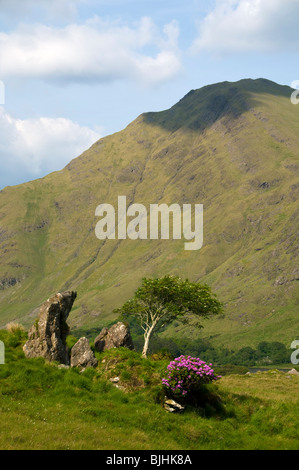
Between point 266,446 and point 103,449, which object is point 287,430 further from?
point 103,449

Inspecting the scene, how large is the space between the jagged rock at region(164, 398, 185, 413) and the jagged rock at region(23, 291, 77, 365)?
33.9 feet

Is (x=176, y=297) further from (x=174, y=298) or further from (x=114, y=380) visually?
(x=114, y=380)

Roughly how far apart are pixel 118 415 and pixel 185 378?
520 centimetres

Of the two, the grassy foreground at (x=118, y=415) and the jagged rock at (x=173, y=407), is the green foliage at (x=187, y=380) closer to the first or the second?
the jagged rock at (x=173, y=407)

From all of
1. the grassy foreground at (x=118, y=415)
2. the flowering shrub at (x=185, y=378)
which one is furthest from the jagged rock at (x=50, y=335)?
the flowering shrub at (x=185, y=378)

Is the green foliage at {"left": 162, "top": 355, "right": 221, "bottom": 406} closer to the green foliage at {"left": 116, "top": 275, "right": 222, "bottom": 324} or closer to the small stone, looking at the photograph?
the small stone

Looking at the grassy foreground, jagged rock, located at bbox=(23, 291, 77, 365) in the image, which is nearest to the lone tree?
jagged rock, located at bbox=(23, 291, 77, 365)

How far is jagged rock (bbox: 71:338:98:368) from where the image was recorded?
3410cm

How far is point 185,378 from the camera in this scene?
27453 mm

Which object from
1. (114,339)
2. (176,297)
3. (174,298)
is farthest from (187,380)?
(174,298)

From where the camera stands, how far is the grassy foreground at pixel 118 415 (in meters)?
20.8

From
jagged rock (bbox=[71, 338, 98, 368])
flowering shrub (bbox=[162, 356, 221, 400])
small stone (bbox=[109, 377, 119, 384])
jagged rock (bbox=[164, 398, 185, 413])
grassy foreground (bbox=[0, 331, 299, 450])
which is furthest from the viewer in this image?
jagged rock (bbox=[71, 338, 98, 368])
